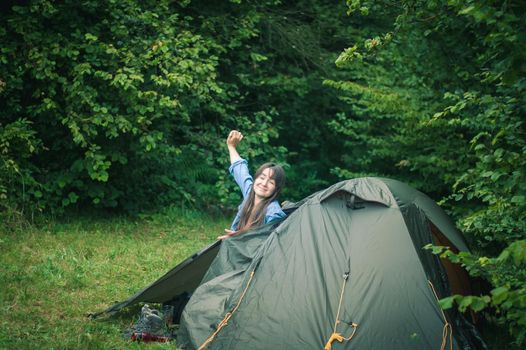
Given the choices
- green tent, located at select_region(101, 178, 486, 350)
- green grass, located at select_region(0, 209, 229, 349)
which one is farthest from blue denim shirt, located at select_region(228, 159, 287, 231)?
green grass, located at select_region(0, 209, 229, 349)

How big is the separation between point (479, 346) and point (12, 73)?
Result: 6.31 meters

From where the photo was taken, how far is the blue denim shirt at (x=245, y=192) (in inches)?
205

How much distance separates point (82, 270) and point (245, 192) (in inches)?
84.2

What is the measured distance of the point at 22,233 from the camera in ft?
25.1

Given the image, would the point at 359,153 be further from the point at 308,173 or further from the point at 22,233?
the point at 22,233

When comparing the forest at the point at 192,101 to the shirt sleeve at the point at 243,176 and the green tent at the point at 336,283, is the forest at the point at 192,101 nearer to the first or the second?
the green tent at the point at 336,283

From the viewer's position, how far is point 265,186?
5352 mm

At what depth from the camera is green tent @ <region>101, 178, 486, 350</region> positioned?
4.15 metres

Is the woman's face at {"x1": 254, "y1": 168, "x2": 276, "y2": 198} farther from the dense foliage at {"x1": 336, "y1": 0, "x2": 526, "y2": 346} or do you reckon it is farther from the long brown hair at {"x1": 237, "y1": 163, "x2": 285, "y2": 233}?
the dense foliage at {"x1": 336, "y1": 0, "x2": 526, "y2": 346}

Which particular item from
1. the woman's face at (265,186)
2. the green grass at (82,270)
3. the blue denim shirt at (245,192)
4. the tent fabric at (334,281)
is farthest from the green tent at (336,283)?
the green grass at (82,270)

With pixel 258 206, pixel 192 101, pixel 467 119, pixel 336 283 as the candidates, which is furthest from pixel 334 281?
pixel 192 101

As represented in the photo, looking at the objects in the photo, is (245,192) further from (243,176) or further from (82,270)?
(82,270)

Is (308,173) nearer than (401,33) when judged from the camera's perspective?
No

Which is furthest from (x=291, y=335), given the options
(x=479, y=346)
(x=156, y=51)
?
(x=156, y=51)
